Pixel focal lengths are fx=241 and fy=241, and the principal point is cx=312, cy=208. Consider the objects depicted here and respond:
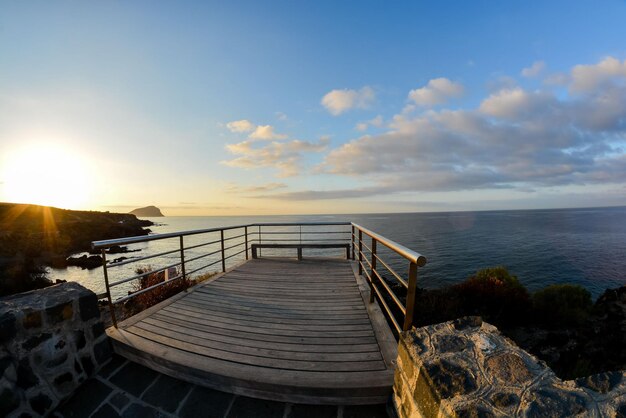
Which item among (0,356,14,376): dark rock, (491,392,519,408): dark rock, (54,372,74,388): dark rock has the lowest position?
(54,372,74,388): dark rock

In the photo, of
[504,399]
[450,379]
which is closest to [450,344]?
[450,379]

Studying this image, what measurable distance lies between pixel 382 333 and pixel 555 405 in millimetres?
2027

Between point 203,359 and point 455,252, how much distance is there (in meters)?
30.2

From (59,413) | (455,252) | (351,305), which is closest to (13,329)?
A: (59,413)

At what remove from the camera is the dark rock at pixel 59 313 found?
2432mm

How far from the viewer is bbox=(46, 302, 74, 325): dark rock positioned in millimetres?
2432

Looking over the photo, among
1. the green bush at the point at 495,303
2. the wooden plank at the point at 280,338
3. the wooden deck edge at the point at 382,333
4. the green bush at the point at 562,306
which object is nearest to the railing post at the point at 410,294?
the wooden deck edge at the point at 382,333

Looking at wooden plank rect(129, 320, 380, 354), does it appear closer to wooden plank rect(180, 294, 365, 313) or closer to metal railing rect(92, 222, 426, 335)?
metal railing rect(92, 222, 426, 335)

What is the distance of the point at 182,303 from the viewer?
4203 mm

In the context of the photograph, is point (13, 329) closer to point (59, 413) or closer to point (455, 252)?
point (59, 413)

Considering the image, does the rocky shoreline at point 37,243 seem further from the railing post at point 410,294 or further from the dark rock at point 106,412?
the railing post at point 410,294

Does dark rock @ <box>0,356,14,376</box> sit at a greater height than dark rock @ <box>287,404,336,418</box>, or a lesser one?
greater

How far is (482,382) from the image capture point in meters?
1.49

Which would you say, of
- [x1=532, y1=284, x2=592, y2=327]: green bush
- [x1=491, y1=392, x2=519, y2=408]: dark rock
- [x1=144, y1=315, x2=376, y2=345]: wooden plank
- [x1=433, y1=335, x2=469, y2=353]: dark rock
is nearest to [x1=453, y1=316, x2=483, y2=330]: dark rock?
[x1=433, y1=335, x2=469, y2=353]: dark rock
